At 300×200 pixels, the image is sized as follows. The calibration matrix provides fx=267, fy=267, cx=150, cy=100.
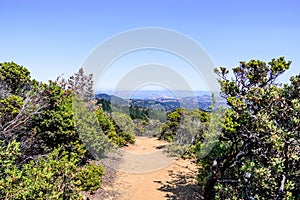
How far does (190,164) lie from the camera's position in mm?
17359

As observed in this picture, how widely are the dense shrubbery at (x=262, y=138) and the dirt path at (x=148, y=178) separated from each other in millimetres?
4618

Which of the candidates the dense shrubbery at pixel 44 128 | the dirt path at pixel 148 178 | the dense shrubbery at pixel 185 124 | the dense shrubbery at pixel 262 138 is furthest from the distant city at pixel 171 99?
the dense shrubbery at pixel 44 128

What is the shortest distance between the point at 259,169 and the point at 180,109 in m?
19.0

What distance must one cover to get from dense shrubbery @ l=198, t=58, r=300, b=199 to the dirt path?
462 centimetres

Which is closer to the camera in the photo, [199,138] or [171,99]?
[199,138]

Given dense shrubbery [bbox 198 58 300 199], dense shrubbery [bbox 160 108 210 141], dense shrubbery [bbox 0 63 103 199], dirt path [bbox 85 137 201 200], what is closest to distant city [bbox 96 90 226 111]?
dense shrubbery [bbox 160 108 210 141]

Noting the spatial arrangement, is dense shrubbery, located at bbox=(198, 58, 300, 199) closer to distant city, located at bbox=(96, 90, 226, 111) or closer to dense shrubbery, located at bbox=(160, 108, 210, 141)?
distant city, located at bbox=(96, 90, 226, 111)

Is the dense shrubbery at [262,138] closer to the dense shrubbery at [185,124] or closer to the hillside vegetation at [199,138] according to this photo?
the hillside vegetation at [199,138]

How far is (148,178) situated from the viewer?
47.2 ft

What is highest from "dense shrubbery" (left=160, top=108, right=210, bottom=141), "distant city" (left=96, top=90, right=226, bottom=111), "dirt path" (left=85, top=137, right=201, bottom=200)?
"distant city" (left=96, top=90, right=226, bottom=111)

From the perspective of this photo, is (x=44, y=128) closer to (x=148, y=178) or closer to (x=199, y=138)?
(x=148, y=178)

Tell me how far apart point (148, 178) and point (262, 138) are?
9909mm

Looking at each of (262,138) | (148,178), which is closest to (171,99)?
(148,178)

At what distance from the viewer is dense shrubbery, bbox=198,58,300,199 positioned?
16.1 ft
